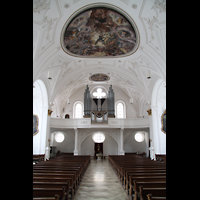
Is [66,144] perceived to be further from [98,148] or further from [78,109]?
[78,109]

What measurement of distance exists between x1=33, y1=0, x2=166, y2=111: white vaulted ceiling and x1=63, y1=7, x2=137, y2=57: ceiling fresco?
599 mm

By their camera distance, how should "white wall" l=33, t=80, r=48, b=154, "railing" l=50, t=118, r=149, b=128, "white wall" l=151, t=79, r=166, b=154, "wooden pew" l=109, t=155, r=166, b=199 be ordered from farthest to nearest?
"railing" l=50, t=118, r=149, b=128 → "white wall" l=33, t=80, r=48, b=154 → "white wall" l=151, t=79, r=166, b=154 → "wooden pew" l=109, t=155, r=166, b=199

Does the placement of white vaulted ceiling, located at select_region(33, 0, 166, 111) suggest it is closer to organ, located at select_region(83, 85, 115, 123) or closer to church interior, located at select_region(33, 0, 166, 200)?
church interior, located at select_region(33, 0, 166, 200)

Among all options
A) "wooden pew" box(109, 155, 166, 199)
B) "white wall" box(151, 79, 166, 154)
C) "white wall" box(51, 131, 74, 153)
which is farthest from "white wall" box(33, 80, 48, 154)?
"white wall" box(151, 79, 166, 154)

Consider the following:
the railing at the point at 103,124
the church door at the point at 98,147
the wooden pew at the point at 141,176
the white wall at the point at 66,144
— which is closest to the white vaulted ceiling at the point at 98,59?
the railing at the point at 103,124

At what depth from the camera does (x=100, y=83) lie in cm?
2358

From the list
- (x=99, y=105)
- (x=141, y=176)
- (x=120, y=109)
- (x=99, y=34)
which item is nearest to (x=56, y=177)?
(x=141, y=176)

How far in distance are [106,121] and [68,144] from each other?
24.7 ft

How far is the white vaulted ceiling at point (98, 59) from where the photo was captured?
9672mm

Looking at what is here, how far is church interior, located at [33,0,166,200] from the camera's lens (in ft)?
31.6
